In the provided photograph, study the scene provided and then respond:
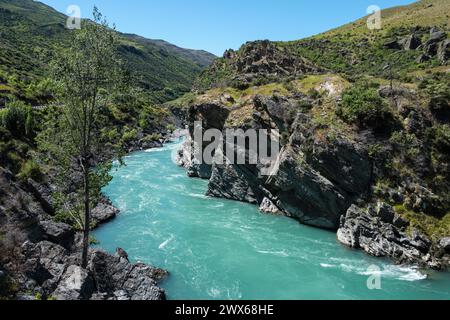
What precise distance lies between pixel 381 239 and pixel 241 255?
12.8 m

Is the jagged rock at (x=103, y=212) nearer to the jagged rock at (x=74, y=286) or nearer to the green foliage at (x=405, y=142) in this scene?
the jagged rock at (x=74, y=286)

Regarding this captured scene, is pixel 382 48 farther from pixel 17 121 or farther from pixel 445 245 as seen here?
pixel 17 121

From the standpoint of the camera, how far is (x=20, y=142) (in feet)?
160

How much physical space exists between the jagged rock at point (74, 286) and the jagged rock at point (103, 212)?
17.8 meters

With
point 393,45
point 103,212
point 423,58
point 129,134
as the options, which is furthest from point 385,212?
point 393,45

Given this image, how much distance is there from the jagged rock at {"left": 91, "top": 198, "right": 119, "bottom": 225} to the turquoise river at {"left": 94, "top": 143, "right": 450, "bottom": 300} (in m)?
1.06

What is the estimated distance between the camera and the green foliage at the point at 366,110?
3978cm

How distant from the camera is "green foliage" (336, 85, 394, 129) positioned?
39781mm

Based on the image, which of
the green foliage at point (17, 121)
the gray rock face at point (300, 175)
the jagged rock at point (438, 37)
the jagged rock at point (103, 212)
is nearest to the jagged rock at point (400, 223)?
the gray rock face at point (300, 175)

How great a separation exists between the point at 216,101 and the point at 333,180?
2349 centimetres

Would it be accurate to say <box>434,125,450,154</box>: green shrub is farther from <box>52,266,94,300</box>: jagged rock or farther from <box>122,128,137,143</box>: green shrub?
<box>52,266,94,300</box>: jagged rock

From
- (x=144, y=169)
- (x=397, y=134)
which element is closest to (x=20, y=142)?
(x=144, y=169)
